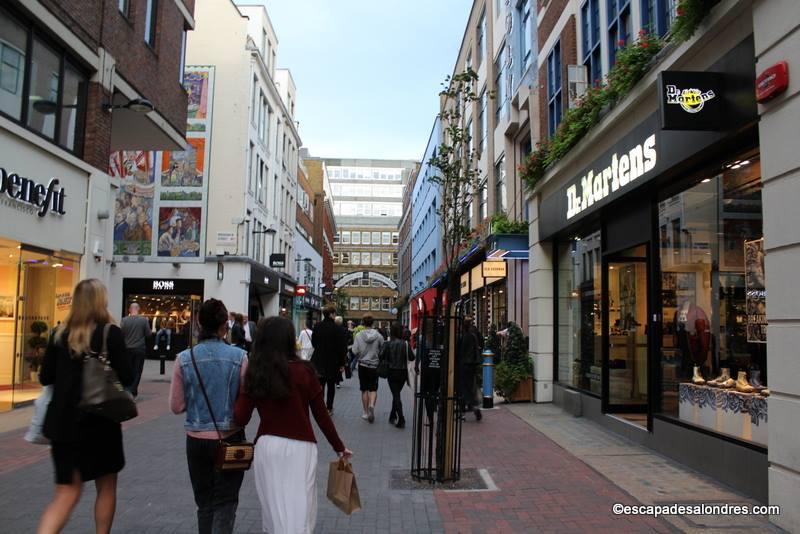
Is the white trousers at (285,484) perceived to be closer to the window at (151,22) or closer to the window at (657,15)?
the window at (657,15)

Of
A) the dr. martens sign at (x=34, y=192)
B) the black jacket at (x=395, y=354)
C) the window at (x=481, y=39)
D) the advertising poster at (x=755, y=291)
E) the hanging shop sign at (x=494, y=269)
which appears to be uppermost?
the window at (x=481, y=39)

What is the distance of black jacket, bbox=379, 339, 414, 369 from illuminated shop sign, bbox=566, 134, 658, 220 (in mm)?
3666

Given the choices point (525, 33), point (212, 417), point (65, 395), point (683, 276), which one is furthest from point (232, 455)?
point (525, 33)

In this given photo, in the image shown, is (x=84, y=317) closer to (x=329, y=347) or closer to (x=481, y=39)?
(x=329, y=347)

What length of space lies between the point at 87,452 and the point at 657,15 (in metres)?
8.31

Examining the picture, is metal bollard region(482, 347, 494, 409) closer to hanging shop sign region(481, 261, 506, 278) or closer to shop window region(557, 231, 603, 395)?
shop window region(557, 231, 603, 395)

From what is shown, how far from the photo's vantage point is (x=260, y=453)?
3650 millimetres

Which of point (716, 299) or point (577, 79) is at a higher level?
point (577, 79)

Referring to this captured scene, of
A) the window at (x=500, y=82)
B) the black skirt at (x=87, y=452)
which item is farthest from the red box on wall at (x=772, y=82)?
the window at (x=500, y=82)

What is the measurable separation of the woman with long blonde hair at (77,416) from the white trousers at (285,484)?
1.15 meters

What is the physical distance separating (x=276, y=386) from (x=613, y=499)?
3798 mm

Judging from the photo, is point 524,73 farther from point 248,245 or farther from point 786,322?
point 248,245

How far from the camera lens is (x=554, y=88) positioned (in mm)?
13594

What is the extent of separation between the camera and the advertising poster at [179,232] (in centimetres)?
2734
